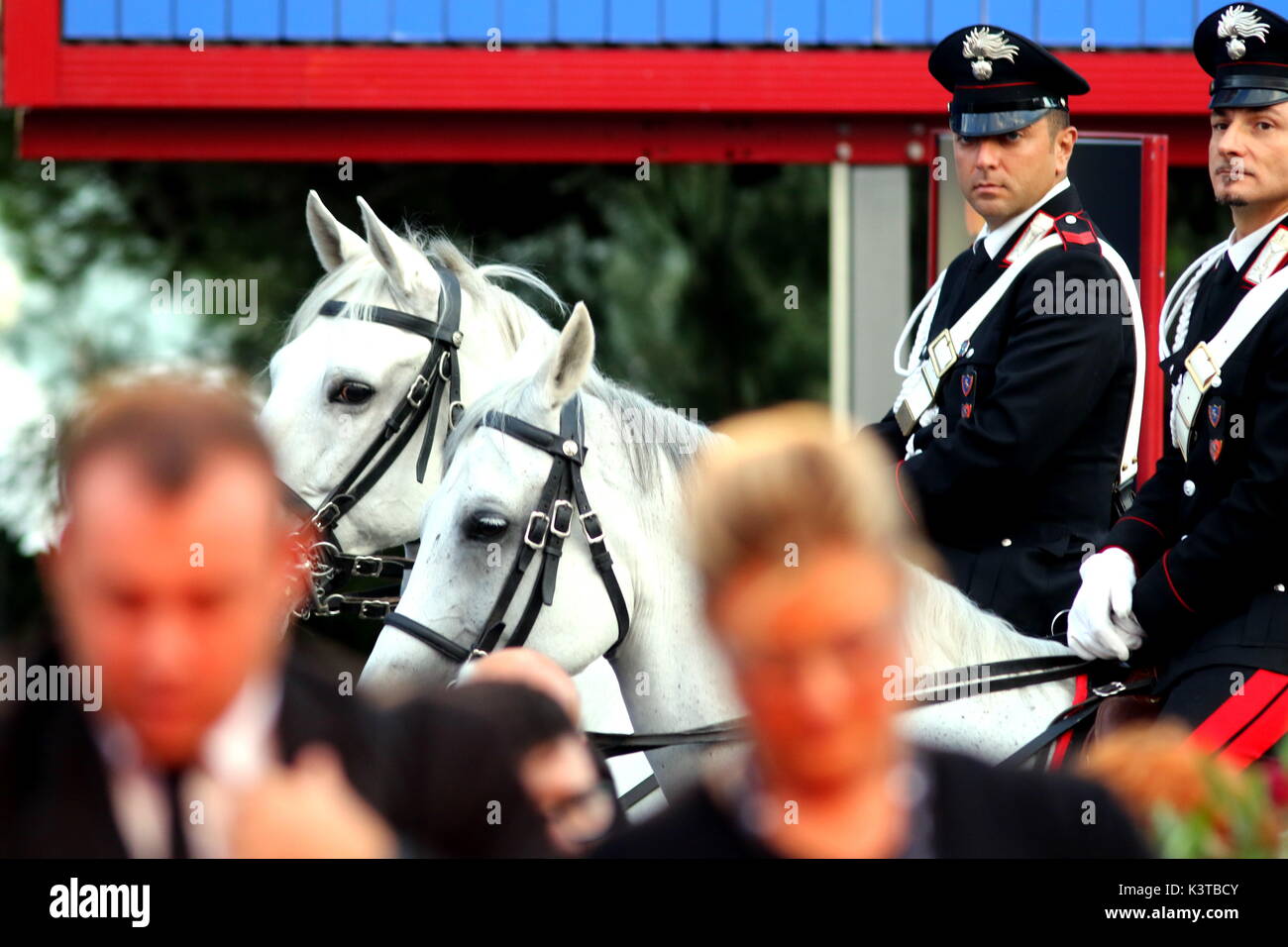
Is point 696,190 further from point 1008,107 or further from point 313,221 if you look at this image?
point 1008,107

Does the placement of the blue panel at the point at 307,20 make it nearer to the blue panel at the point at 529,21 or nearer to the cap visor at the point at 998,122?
the blue panel at the point at 529,21

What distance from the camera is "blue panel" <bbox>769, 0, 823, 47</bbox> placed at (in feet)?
23.9

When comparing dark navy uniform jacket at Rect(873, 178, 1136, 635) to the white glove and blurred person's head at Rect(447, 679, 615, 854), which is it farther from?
blurred person's head at Rect(447, 679, 615, 854)

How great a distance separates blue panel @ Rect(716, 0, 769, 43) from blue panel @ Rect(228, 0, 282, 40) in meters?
1.81

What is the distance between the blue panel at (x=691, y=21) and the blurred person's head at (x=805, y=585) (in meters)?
6.16

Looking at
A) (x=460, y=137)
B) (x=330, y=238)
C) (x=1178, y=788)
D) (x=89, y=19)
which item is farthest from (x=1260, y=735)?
(x=89, y=19)

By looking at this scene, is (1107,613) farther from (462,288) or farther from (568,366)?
(462,288)

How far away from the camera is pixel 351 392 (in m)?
4.81

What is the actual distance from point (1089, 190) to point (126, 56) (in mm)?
3960

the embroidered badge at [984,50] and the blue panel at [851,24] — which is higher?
the blue panel at [851,24]

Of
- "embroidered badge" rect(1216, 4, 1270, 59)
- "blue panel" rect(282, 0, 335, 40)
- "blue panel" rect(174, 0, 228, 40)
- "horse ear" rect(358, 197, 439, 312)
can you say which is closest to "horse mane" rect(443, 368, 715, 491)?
"horse ear" rect(358, 197, 439, 312)

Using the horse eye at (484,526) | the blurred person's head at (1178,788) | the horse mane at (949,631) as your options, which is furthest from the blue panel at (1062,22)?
the blurred person's head at (1178,788)

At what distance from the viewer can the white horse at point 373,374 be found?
4781mm
